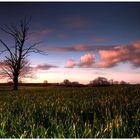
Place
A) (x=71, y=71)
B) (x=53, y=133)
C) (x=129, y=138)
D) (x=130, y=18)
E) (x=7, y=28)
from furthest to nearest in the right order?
(x=7, y=28)
(x=71, y=71)
(x=130, y=18)
(x=53, y=133)
(x=129, y=138)

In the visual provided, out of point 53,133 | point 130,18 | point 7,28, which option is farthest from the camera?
point 7,28

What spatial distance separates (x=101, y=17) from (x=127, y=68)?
90 centimetres

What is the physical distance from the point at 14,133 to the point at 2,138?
187 mm

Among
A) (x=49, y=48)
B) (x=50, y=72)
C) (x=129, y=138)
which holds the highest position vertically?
(x=49, y=48)

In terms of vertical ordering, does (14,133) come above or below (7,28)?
below

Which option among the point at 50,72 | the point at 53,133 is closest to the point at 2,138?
the point at 53,133

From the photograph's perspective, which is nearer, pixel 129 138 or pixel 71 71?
pixel 129 138

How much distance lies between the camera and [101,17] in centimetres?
502

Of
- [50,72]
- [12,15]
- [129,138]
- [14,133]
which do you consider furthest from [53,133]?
[12,15]

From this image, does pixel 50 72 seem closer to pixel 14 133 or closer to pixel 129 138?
pixel 14 133

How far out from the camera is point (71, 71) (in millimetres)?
5266

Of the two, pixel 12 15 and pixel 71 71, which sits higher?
pixel 12 15

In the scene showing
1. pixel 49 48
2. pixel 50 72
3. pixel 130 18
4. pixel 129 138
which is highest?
pixel 130 18

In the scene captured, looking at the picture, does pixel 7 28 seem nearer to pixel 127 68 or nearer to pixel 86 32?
pixel 86 32
